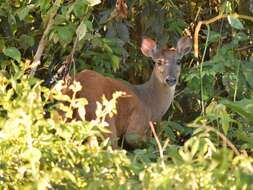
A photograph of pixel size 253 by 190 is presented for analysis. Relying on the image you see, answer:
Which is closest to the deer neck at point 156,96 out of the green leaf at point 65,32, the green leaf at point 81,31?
the green leaf at point 65,32

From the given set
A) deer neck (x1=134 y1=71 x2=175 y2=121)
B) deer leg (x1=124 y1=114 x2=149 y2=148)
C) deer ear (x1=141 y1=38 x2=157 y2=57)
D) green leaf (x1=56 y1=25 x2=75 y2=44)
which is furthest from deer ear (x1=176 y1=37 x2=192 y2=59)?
green leaf (x1=56 y1=25 x2=75 y2=44)

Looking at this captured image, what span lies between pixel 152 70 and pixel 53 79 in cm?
190

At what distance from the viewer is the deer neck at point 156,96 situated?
8805 mm

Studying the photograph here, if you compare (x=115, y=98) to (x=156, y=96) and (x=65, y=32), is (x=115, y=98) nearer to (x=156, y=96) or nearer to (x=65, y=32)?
(x=65, y=32)

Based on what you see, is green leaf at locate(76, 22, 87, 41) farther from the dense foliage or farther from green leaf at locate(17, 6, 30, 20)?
green leaf at locate(17, 6, 30, 20)

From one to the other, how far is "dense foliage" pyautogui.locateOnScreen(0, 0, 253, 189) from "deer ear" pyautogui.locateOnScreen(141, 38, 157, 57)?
0.47 ft

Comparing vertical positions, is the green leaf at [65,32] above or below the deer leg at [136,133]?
above

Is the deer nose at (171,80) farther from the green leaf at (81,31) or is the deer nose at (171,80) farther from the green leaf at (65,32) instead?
the green leaf at (81,31)

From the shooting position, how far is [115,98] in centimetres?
460

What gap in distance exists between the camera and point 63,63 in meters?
8.01

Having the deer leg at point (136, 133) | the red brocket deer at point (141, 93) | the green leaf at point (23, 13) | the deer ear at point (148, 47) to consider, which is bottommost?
the deer leg at point (136, 133)

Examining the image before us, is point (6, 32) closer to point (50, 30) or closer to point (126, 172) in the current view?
point (50, 30)

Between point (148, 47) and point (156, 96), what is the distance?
1.75ft

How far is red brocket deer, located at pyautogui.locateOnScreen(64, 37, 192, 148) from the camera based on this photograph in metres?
7.53
